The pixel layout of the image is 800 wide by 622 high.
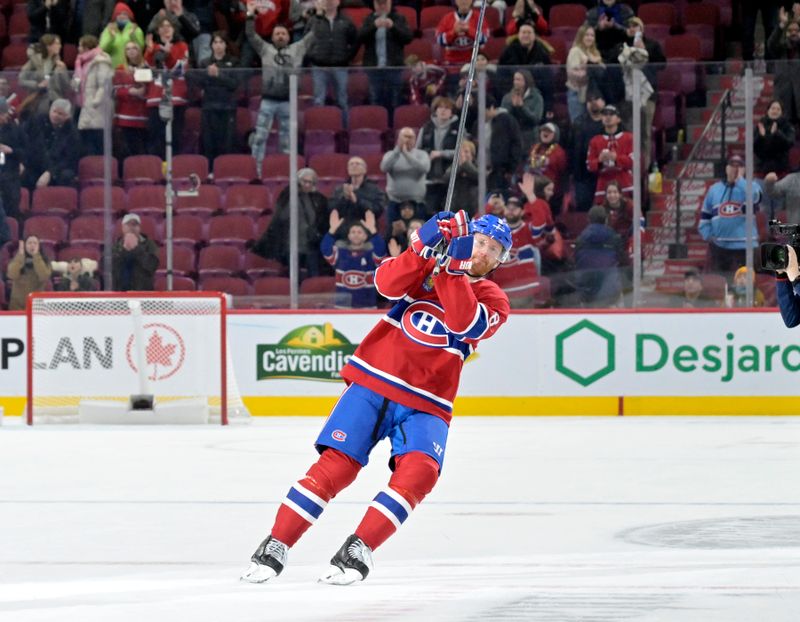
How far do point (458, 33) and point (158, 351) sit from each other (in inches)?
160

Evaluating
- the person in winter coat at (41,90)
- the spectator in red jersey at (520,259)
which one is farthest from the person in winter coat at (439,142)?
the person in winter coat at (41,90)

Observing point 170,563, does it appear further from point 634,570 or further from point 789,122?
point 789,122

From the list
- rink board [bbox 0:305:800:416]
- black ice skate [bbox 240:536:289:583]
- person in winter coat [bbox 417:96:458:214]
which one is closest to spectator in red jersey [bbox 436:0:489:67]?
person in winter coat [bbox 417:96:458:214]

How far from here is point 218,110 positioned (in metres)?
11.4

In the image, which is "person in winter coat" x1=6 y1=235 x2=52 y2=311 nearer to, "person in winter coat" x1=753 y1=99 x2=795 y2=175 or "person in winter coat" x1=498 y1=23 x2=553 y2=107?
"person in winter coat" x1=498 y1=23 x2=553 y2=107

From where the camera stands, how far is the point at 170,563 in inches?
195

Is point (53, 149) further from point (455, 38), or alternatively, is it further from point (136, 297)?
point (455, 38)

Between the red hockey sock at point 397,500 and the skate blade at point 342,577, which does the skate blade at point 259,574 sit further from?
the red hockey sock at point 397,500

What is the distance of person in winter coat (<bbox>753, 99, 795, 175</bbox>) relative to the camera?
11.1m

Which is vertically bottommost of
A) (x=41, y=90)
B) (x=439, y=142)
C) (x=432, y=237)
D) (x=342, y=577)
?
(x=342, y=577)

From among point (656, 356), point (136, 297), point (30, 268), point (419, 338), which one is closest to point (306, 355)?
point (136, 297)

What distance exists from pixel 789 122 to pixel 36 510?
6.79 meters

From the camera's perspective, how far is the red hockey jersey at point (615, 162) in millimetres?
11148

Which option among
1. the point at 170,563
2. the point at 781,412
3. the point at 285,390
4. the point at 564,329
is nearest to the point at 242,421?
the point at 285,390
